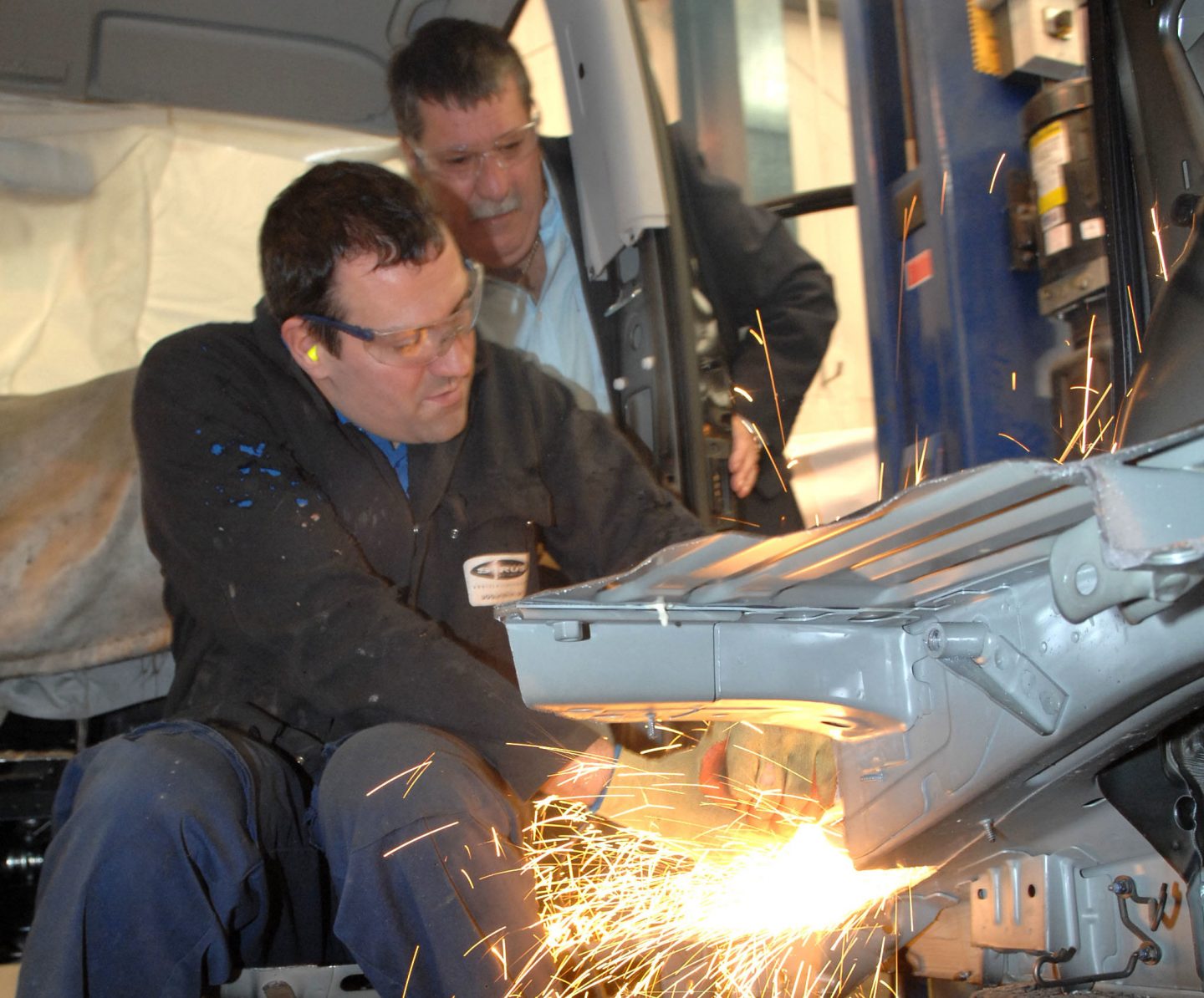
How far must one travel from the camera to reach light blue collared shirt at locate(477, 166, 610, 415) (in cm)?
333

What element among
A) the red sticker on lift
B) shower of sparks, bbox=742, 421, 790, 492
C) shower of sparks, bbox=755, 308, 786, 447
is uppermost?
the red sticker on lift

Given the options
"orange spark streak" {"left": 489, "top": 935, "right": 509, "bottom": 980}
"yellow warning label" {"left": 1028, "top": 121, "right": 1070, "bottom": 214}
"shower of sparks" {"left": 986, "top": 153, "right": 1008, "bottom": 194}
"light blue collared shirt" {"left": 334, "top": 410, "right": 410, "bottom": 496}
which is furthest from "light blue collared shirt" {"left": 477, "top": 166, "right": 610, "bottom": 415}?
"orange spark streak" {"left": 489, "top": 935, "right": 509, "bottom": 980}

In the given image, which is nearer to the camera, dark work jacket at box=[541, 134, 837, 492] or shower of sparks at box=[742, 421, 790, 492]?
shower of sparks at box=[742, 421, 790, 492]

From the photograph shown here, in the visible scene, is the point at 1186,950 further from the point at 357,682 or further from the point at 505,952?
the point at 357,682

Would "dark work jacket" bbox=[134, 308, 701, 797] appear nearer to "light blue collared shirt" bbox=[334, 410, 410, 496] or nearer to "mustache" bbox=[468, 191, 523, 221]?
"light blue collared shirt" bbox=[334, 410, 410, 496]

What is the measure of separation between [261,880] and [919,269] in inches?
82.9

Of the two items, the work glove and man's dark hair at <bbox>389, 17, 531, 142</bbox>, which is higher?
man's dark hair at <bbox>389, 17, 531, 142</bbox>

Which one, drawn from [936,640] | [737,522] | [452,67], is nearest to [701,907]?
[936,640]

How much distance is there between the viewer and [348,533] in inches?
99.1

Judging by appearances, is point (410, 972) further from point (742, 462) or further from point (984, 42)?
point (984, 42)

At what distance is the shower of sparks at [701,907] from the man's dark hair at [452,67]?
6.54ft

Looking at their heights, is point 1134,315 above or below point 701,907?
above

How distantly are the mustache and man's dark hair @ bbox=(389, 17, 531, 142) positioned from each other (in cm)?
26

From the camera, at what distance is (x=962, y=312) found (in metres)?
2.78
